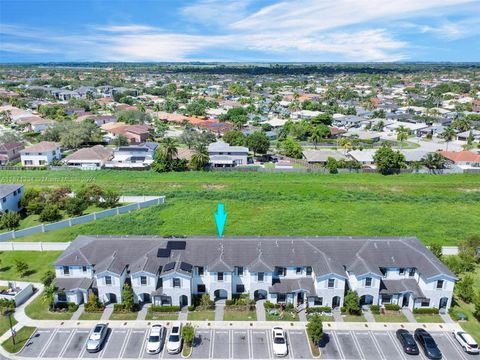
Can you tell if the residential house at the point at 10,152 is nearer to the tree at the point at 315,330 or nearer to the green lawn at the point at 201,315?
the green lawn at the point at 201,315

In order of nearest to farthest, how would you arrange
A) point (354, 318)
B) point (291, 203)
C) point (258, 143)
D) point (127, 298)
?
1. point (127, 298)
2. point (354, 318)
3. point (291, 203)
4. point (258, 143)

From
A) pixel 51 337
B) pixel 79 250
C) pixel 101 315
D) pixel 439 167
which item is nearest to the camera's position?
pixel 51 337

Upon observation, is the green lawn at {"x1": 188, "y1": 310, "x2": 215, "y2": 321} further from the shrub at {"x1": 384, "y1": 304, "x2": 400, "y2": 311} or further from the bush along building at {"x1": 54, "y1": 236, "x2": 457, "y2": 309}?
the shrub at {"x1": 384, "y1": 304, "x2": 400, "y2": 311}

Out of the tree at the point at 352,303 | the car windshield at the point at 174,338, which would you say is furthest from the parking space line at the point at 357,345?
A: the car windshield at the point at 174,338

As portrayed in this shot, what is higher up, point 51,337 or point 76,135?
point 76,135

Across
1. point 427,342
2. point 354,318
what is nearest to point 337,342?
point 354,318

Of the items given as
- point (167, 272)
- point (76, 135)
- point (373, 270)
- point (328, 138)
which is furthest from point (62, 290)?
point (328, 138)

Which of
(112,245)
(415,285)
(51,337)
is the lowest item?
(51,337)

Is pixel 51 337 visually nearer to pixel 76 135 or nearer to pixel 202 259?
pixel 202 259

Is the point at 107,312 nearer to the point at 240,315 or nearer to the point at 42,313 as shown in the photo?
the point at 42,313
